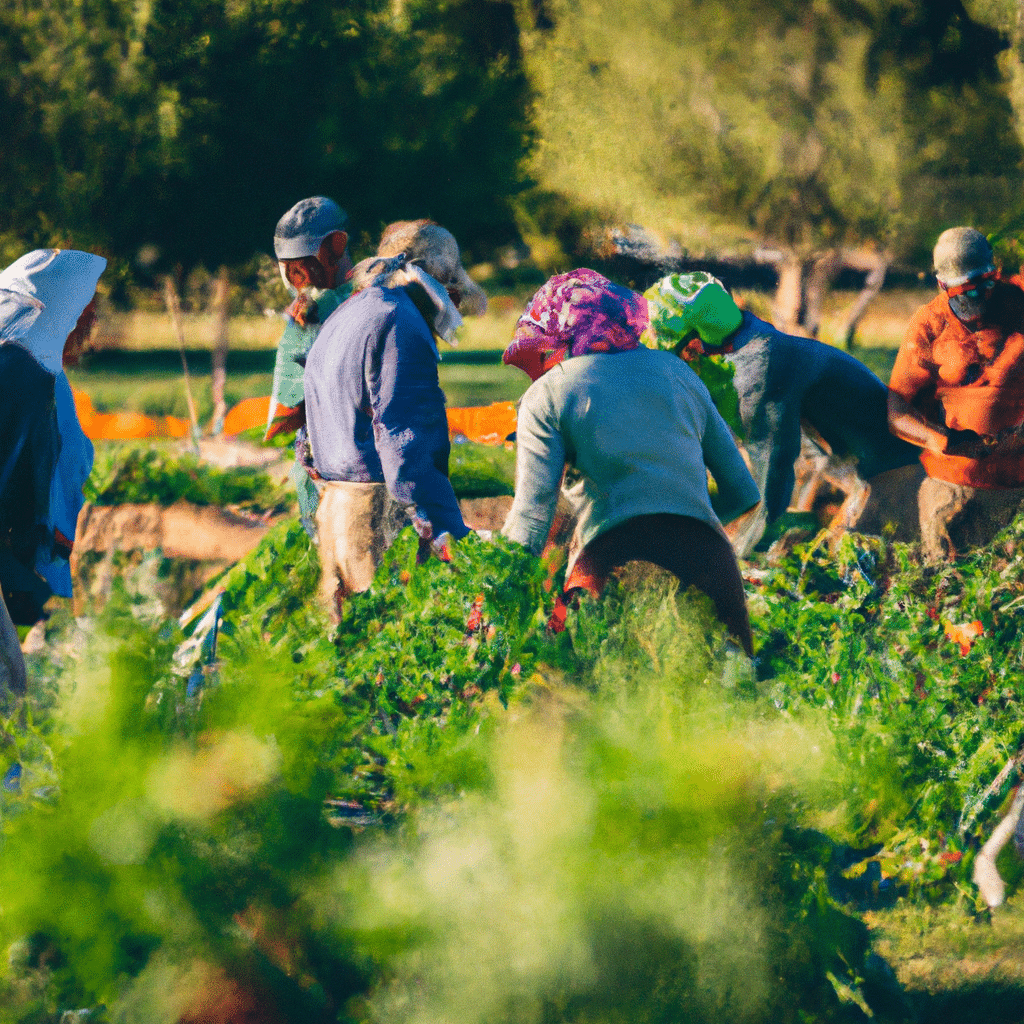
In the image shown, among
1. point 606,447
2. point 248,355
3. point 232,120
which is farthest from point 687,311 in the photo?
point 248,355

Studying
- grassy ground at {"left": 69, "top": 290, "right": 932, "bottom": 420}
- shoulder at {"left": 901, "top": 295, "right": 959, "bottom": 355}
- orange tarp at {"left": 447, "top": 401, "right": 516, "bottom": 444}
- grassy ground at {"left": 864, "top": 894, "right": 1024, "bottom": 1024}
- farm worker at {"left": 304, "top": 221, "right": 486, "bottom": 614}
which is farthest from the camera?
grassy ground at {"left": 69, "top": 290, "right": 932, "bottom": 420}

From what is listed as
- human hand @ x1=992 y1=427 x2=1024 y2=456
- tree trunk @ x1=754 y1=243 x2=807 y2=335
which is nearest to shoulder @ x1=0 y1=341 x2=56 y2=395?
human hand @ x1=992 y1=427 x2=1024 y2=456

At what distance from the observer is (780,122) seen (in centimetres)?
1266

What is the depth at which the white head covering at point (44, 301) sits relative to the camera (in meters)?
2.56

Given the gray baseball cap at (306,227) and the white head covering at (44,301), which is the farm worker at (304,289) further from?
the white head covering at (44,301)

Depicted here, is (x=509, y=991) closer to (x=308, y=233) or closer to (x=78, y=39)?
(x=308, y=233)

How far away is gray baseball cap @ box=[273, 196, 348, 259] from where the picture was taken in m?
3.19

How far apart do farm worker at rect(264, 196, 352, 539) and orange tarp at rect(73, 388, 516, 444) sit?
15.6ft

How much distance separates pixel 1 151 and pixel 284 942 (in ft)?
31.8

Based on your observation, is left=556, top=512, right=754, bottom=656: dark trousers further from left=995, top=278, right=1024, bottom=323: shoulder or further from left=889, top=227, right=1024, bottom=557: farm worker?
left=995, top=278, right=1024, bottom=323: shoulder

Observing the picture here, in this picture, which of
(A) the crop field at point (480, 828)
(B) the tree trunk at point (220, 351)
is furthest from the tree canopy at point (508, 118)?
(A) the crop field at point (480, 828)

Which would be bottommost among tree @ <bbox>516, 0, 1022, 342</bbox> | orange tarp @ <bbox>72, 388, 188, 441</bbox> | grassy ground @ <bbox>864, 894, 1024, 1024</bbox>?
orange tarp @ <bbox>72, 388, 188, 441</bbox>

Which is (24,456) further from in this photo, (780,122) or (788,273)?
(780,122)

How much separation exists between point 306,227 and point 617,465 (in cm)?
130
